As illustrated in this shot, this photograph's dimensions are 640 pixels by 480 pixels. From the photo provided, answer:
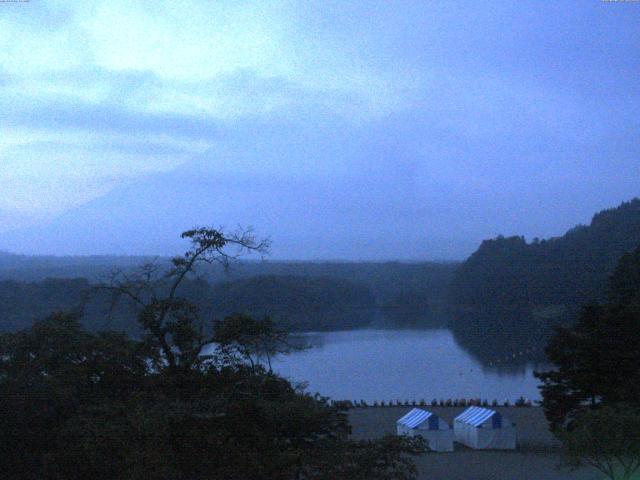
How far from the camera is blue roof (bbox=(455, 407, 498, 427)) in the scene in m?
11.5

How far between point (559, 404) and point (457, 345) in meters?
21.0

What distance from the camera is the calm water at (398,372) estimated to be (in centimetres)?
1922

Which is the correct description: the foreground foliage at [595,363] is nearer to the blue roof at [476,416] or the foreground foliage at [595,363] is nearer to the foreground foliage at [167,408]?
→ the blue roof at [476,416]

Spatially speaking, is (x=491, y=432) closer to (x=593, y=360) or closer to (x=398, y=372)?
(x=593, y=360)

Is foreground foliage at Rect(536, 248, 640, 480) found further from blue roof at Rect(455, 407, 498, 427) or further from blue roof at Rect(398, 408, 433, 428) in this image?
blue roof at Rect(398, 408, 433, 428)

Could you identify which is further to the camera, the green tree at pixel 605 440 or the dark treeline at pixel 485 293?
the dark treeline at pixel 485 293

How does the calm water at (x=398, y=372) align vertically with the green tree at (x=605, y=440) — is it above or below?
below

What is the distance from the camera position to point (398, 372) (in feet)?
75.4

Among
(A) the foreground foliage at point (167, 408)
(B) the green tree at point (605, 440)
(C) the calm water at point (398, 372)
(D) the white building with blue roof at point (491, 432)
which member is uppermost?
(A) the foreground foliage at point (167, 408)

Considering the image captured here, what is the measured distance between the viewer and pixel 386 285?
6300 cm

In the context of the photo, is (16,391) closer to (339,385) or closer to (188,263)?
(188,263)

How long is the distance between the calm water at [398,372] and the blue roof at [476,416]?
12.8 feet

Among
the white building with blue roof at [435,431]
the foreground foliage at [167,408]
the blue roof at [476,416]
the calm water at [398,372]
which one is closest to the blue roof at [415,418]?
the white building with blue roof at [435,431]

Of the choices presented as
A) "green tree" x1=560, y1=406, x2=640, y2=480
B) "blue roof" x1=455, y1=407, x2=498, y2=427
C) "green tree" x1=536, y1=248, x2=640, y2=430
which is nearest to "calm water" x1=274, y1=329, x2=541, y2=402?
"blue roof" x1=455, y1=407, x2=498, y2=427
